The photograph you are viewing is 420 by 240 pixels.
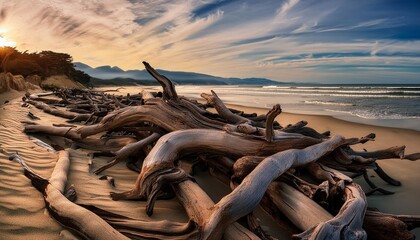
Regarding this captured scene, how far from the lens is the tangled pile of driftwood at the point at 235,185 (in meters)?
2.04

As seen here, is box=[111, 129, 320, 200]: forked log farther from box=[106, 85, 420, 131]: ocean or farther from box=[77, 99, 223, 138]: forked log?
box=[106, 85, 420, 131]: ocean

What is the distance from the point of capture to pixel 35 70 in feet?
91.4

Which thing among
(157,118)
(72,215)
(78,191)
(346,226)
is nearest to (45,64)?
(157,118)

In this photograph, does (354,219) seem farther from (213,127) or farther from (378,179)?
(378,179)

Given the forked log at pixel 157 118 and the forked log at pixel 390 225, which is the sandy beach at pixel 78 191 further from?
the forked log at pixel 390 225

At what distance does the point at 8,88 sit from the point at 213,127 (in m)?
15.4

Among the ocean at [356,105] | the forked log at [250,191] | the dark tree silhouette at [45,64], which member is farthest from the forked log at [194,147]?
the dark tree silhouette at [45,64]

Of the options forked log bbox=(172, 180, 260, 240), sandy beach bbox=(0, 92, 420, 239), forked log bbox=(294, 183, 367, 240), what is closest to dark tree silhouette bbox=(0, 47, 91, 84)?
sandy beach bbox=(0, 92, 420, 239)

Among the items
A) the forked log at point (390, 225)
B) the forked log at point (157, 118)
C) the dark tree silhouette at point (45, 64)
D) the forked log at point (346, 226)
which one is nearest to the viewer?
the forked log at point (346, 226)

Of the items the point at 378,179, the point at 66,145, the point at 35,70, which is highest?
the point at 35,70

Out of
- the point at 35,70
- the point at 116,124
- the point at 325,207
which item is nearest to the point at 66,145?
the point at 116,124

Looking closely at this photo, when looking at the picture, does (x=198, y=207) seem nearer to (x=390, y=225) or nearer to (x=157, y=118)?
(x=390, y=225)

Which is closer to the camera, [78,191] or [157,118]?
[78,191]

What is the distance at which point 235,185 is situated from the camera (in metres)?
2.77
